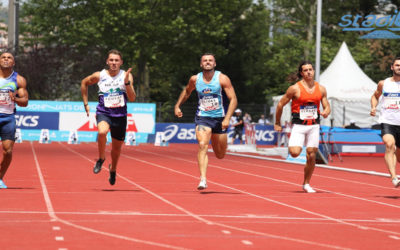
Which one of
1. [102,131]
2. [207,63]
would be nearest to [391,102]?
[207,63]

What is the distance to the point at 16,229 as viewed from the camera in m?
8.25

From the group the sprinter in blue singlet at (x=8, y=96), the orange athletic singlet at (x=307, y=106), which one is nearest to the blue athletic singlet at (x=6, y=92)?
the sprinter in blue singlet at (x=8, y=96)

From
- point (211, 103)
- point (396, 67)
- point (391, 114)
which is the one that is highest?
point (396, 67)

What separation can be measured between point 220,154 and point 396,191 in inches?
136

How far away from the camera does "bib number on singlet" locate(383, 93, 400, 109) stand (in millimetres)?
13703

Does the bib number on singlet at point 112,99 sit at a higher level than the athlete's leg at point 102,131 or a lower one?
higher

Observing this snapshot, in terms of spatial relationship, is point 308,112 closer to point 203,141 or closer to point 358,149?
point 203,141

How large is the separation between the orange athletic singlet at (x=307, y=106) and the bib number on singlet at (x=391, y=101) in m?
1.13

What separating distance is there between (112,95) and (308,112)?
3.03 metres

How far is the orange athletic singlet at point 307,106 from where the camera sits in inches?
530

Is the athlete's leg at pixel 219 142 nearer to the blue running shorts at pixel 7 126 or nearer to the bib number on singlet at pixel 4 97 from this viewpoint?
the blue running shorts at pixel 7 126

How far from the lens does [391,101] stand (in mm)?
13766

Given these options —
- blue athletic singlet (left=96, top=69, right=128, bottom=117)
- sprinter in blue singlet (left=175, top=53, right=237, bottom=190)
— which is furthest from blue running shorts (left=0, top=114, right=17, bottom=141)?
sprinter in blue singlet (left=175, top=53, right=237, bottom=190)

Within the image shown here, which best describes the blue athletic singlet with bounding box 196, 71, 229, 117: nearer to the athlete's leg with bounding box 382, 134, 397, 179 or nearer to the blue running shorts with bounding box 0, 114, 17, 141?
the athlete's leg with bounding box 382, 134, 397, 179
